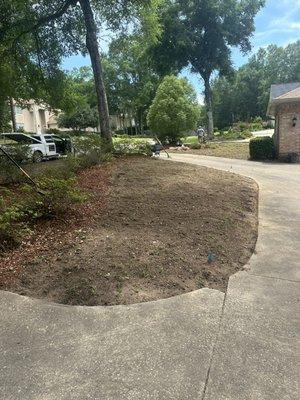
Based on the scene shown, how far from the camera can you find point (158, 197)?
6.80 metres

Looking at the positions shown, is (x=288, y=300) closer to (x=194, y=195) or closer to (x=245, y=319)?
(x=245, y=319)

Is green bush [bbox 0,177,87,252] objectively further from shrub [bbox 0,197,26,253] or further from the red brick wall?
the red brick wall

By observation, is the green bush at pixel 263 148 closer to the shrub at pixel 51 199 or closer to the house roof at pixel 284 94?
the house roof at pixel 284 94

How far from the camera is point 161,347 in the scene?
2.81 m

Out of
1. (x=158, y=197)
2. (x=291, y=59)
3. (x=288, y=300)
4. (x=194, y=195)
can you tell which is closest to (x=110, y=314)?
(x=288, y=300)

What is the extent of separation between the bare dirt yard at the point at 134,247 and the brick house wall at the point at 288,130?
9768 mm

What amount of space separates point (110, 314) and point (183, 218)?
2.82 m

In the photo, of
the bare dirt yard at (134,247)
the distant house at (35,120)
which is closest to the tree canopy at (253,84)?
the distant house at (35,120)

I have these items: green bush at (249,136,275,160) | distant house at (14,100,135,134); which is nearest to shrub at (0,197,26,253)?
green bush at (249,136,275,160)

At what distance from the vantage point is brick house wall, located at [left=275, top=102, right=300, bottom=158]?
1600cm

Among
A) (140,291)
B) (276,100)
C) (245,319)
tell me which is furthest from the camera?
(276,100)

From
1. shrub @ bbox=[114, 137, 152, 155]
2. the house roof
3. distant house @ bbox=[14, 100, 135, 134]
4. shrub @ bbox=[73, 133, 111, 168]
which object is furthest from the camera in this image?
distant house @ bbox=[14, 100, 135, 134]

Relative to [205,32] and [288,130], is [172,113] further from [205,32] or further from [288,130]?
[288,130]

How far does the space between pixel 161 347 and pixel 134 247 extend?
5.96 feet
